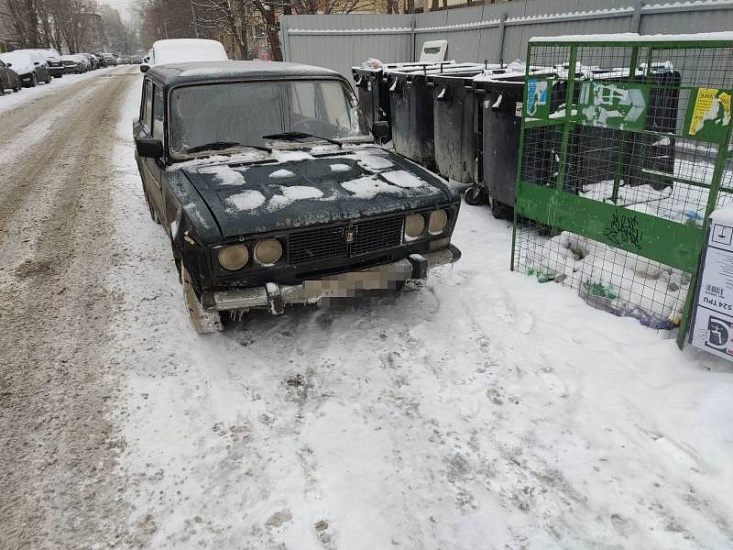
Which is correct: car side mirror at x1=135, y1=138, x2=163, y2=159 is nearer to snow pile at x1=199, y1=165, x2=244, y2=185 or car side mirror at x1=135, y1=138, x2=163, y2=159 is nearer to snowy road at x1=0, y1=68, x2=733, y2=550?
snow pile at x1=199, y1=165, x2=244, y2=185

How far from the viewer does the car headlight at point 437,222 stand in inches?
154

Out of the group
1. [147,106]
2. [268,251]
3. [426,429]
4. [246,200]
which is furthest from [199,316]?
[147,106]

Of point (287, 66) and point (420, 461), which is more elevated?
point (287, 66)

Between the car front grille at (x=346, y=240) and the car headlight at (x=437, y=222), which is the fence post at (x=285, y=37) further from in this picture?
the car front grille at (x=346, y=240)

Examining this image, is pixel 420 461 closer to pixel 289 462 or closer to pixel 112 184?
pixel 289 462

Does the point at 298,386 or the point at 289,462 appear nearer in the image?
the point at 289,462

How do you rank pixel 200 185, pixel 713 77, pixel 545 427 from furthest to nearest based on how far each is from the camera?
pixel 713 77 → pixel 200 185 → pixel 545 427

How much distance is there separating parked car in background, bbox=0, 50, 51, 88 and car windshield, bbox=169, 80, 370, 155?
28.1 m

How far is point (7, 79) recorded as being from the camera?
2359 cm

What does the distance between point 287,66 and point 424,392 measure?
10.5ft

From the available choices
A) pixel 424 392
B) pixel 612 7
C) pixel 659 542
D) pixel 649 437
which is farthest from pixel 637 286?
pixel 612 7

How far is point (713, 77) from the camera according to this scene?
711 centimetres

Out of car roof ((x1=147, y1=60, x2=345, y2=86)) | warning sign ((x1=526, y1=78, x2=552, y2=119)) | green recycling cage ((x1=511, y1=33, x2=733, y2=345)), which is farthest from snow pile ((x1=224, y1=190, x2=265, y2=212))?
warning sign ((x1=526, y1=78, x2=552, y2=119))

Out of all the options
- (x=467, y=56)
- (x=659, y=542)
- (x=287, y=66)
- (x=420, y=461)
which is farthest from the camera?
(x=467, y=56)
